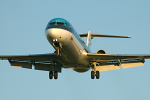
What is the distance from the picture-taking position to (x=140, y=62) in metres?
29.1

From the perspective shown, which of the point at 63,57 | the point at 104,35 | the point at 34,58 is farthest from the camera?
the point at 104,35

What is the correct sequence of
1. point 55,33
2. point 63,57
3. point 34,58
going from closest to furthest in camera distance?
point 55,33
point 63,57
point 34,58

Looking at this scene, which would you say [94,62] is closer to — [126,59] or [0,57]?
[126,59]

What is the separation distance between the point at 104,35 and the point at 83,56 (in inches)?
332

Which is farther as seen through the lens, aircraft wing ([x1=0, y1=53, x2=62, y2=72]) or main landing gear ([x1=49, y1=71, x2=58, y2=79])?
main landing gear ([x1=49, y1=71, x2=58, y2=79])

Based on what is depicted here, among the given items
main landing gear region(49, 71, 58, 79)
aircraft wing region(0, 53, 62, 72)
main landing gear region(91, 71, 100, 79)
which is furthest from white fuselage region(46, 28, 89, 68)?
aircraft wing region(0, 53, 62, 72)

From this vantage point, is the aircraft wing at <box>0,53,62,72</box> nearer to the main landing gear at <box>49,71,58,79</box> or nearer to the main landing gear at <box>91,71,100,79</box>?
the main landing gear at <box>49,71,58,79</box>

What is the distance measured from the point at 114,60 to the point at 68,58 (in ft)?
17.6

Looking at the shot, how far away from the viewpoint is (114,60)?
29.5 meters

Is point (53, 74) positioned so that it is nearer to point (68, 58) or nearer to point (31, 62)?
point (31, 62)

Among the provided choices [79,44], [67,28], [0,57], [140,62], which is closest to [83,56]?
[79,44]

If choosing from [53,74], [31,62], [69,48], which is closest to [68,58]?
[69,48]

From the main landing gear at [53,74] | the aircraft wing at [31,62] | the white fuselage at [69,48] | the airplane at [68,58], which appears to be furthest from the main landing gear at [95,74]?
the main landing gear at [53,74]

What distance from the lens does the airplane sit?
961 inches
